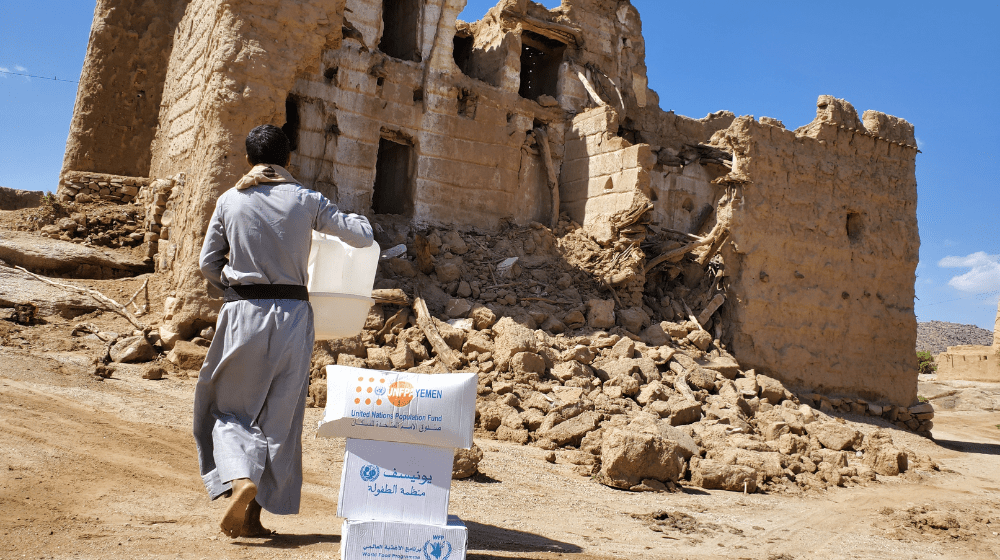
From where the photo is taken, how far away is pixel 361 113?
10375 millimetres

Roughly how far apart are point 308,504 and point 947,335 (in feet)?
148

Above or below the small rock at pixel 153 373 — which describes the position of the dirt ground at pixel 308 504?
below

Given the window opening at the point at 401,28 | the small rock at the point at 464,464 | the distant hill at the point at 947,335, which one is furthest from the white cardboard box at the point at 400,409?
the distant hill at the point at 947,335

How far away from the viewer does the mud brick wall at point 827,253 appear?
10422 mm

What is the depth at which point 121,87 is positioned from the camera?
9828 millimetres

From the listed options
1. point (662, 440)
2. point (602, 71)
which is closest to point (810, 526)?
point (662, 440)

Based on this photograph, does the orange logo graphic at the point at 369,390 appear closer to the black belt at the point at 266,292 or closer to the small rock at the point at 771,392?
the black belt at the point at 266,292

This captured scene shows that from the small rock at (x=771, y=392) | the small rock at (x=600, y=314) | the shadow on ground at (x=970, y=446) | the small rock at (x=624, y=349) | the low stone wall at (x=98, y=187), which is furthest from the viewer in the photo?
the shadow on ground at (x=970, y=446)

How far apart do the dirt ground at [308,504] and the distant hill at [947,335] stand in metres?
35.6

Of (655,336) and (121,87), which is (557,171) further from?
(121,87)

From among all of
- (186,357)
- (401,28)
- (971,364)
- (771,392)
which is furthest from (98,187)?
(971,364)

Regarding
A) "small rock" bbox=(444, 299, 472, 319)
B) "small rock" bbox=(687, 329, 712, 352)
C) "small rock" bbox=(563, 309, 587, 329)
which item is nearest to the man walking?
"small rock" bbox=(444, 299, 472, 319)

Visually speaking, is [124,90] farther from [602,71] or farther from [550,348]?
[602,71]

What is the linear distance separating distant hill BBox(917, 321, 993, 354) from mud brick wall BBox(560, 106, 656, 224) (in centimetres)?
3149
